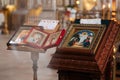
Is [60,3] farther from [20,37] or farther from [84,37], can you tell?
[84,37]

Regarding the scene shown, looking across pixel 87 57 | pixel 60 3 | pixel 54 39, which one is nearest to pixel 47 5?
pixel 60 3

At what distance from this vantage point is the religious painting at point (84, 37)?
10.1 feet

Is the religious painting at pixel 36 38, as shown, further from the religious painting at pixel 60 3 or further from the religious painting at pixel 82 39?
the religious painting at pixel 60 3

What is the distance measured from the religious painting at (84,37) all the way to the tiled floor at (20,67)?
2128mm

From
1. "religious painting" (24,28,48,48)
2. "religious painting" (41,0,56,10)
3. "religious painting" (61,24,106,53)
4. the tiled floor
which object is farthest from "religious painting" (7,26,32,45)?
"religious painting" (41,0,56,10)

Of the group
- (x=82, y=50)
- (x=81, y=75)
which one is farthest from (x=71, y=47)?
(x=81, y=75)

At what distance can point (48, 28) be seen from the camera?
12.6 ft

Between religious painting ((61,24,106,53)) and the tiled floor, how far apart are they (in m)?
2.13

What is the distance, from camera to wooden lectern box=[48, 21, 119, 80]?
2.92 metres

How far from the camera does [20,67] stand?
6270 mm

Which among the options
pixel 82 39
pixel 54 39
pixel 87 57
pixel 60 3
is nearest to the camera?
pixel 87 57

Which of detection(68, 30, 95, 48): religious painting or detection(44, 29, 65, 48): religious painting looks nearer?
detection(68, 30, 95, 48): religious painting

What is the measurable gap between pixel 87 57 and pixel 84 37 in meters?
0.35

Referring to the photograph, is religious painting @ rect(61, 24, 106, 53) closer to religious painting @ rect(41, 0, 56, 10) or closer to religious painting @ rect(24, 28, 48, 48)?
religious painting @ rect(24, 28, 48, 48)
